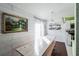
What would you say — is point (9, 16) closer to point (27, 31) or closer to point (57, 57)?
point (27, 31)

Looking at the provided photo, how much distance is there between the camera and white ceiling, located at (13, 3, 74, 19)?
6.37ft

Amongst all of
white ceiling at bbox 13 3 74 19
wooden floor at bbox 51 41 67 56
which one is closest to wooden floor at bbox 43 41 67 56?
wooden floor at bbox 51 41 67 56

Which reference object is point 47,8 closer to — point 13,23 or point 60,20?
point 60,20

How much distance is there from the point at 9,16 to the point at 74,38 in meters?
1.09

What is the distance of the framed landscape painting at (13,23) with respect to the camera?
1839mm

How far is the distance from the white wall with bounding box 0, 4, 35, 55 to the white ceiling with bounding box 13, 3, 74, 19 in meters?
0.08

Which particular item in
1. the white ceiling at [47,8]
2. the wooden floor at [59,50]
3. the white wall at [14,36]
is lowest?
the wooden floor at [59,50]

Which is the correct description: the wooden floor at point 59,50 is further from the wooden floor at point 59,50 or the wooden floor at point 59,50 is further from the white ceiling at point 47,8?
the white ceiling at point 47,8

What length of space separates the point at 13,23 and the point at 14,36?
21 centimetres

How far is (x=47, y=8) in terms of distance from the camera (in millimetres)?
1967

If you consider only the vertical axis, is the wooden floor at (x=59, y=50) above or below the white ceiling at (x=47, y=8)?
below

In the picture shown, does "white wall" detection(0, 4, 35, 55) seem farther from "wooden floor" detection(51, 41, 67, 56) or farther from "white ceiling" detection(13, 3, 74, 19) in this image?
"wooden floor" detection(51, 41, 67, 56)

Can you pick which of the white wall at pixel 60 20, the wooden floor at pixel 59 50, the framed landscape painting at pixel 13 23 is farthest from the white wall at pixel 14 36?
Result: the wooden floor at pixel 59 50

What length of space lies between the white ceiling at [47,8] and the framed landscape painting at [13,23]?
191mm
